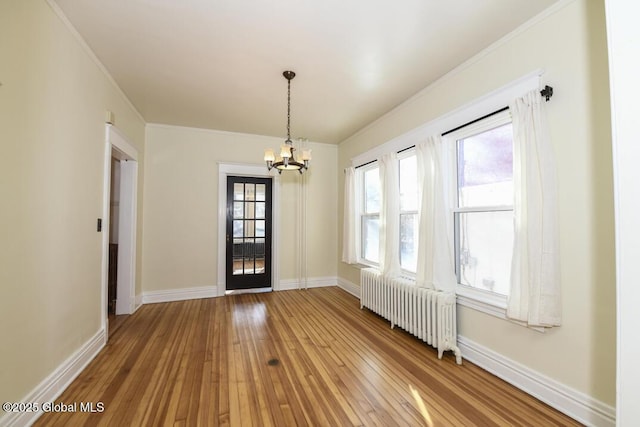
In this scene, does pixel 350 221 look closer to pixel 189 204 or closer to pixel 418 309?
pixel 418 309

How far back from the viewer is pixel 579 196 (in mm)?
1809

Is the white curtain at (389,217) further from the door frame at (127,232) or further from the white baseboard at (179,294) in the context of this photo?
the door frame at (127,232)

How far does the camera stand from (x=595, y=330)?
1.71 m

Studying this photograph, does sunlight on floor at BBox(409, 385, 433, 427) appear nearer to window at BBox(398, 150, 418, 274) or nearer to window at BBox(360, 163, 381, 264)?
window at BBox(398, 150, 418, 274)

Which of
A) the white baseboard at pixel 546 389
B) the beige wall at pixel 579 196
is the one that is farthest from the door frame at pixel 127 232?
the beige wall at pixel 579 196

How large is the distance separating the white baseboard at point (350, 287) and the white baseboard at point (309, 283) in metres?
0.20

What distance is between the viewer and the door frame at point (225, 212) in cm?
473

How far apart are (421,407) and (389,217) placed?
2.19m

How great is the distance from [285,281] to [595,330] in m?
4.24

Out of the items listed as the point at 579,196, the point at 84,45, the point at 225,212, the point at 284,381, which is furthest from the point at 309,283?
the point at 84,45

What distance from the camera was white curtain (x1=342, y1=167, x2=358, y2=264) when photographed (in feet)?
15.4

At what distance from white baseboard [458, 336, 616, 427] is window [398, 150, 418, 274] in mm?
1169

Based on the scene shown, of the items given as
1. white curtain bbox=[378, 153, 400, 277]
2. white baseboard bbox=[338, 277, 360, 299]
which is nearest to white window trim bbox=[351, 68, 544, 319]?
white curtain bbox=[378, 153, 400, 277]

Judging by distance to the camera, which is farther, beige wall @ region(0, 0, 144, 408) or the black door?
the black door
